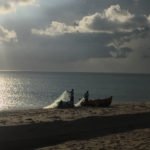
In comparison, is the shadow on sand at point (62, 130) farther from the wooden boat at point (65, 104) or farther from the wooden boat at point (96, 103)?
the wooden boat at point (96, 103)

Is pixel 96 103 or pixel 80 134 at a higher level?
pixel 96 103

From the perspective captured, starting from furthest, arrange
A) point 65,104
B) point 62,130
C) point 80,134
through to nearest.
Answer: point 65,104 < point 62,130 < point 80,134

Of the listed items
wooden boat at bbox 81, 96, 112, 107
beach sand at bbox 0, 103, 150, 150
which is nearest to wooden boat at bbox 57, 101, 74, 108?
wooden boat at bbox 81, 96, 112, 107

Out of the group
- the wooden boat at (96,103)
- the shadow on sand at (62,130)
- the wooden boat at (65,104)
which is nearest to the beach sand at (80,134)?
the shadow on sand at (62,130)

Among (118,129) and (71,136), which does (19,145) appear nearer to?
(71,136)

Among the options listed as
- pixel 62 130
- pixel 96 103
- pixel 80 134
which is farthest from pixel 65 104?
pixel 80 134

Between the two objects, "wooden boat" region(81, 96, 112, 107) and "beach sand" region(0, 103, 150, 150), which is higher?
"wooden boat" region(81, 96, 112, 107)

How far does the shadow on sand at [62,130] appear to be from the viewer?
18141 mm

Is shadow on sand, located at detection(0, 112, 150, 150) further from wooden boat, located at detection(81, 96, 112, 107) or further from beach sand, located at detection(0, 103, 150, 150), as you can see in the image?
wooden boat, located at detection(81, 96, 112, 107)

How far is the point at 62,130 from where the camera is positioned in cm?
2042

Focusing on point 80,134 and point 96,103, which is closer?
point 80,134

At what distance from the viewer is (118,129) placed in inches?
834

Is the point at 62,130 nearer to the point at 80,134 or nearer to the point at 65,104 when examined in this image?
the point at 80,134

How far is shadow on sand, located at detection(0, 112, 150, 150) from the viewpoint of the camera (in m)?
18.1
